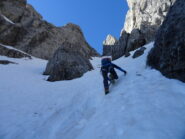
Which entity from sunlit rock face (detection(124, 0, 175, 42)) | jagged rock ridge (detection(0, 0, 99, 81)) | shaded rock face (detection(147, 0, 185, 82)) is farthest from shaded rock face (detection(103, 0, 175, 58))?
shaded rock face (detection(147, 0, 185, 82))

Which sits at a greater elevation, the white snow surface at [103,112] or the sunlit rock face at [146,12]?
the sunlit rock face at [146,12]

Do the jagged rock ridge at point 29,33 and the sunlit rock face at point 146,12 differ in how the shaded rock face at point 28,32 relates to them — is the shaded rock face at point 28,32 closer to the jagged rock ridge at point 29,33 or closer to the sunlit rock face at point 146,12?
the jagged rock ridge at point 29,33

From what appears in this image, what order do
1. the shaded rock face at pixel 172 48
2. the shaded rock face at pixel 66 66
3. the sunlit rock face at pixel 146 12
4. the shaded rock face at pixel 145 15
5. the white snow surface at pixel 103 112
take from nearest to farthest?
the white snow surface at pixel 103 112, the shaded rock face at pixel 172 48, the shaded rock face at pixel 66 66, the shaded rock face at pixel 145 15, the sunlit rock face at pixel 146 12

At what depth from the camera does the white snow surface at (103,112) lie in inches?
302

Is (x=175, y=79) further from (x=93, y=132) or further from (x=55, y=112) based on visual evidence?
(x=55, y=112)

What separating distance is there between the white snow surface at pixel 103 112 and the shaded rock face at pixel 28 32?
39349mm

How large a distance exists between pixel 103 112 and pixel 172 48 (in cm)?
496

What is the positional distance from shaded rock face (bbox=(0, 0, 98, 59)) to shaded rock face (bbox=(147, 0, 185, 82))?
43.1m

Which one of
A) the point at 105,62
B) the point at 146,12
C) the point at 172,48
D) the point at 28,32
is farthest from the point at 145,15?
the point at 172,48

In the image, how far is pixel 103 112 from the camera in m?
10.4

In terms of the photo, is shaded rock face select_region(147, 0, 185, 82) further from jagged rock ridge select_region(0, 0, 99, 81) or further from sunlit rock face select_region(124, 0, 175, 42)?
sunlit rock face select_region(124, 0, 175, 42)

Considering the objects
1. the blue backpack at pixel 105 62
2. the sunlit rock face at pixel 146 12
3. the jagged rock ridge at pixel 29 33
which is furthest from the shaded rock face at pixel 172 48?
the sunlit rock face at pixel 146 12

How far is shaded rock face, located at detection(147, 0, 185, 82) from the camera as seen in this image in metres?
10.9

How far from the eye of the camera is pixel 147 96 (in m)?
9.93
